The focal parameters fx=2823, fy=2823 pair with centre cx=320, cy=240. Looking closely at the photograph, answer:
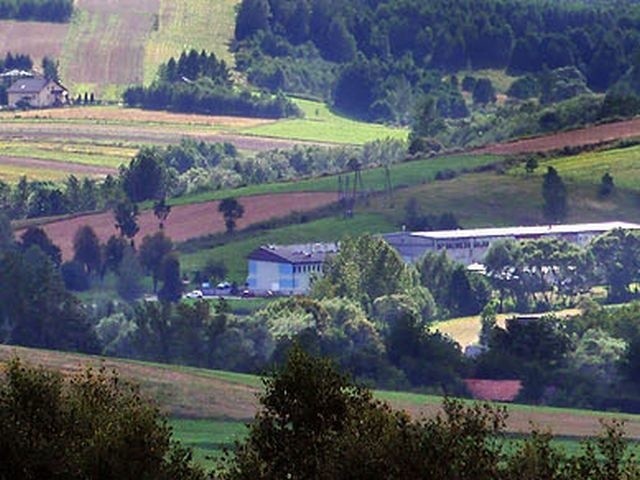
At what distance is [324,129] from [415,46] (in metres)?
33.6

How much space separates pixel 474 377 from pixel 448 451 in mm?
40061

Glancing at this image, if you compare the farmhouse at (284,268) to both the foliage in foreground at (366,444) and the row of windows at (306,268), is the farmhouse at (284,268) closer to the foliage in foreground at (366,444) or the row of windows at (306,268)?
the row of windows at (306,268)

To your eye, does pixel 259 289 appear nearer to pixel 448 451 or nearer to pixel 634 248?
pixel 634 248

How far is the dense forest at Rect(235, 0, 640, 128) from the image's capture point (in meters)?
159

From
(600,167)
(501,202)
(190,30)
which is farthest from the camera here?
(190,30)

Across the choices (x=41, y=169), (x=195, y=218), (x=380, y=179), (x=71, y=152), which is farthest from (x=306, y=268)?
(x=71, y=152)

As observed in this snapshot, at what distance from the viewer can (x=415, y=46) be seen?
178 metres

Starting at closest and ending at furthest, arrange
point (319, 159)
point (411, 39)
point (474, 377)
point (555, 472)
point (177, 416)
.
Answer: point (555, 472)
point (177, 416)
point (474, 377)
point (319, 159)
point (411, 39)

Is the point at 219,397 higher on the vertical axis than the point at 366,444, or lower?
higher

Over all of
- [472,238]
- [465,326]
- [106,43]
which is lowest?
[465,326]

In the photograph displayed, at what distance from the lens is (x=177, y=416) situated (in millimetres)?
60219

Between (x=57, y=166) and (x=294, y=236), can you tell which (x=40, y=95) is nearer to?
(x=57, y=166)

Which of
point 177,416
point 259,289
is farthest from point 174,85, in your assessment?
point 177,416

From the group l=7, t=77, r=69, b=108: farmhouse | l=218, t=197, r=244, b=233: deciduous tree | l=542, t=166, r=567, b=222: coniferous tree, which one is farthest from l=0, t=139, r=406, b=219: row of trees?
l=7, t=77, r=69, b=108: farmhouse
